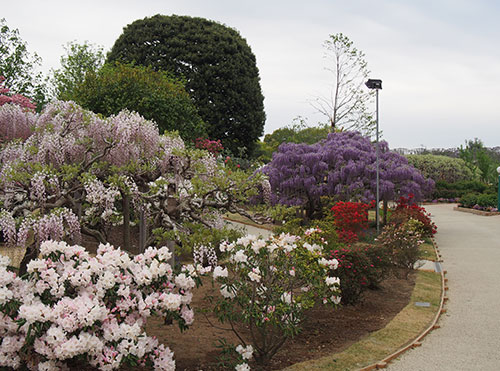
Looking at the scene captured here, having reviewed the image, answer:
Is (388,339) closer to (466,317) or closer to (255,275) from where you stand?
(466,317)

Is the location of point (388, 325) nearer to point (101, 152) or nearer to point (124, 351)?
point (124, 351)

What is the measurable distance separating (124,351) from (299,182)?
13.6 m

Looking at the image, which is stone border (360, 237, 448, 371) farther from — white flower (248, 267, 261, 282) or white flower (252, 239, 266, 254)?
white flower (252, 239, 266, 254)

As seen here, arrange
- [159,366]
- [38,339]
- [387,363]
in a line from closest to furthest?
1. [38,339]
2. [159,366]
3. [387,363]

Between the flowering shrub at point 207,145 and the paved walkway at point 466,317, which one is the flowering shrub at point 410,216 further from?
the flowering shrub at point 207,145

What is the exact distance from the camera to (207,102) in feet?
88.9

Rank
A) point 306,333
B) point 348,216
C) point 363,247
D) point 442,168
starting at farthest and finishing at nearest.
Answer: point 442,168 → point 348,216 → point 363,247 → point 306,333

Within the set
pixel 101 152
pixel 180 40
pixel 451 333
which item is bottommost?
pixel 451 333

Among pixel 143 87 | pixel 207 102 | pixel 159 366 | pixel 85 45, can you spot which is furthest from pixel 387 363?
pixel 85 45

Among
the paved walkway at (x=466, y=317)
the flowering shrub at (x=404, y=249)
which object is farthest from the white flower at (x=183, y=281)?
the flowering shrub at (x=404, y=249)

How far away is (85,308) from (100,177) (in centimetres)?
343

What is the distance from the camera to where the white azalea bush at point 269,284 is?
5.07m

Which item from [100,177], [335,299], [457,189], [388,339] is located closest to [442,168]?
[457,189]

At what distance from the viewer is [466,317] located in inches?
298
